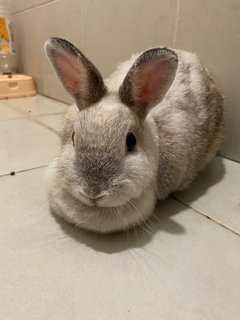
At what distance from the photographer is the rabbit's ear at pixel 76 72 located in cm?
68

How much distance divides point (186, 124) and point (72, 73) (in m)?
0.34

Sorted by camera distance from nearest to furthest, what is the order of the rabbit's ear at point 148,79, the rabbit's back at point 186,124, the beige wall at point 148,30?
the rabbit's ear at point 148,79, the rabbit's back at point 186,124, the beige wall at point 148,30

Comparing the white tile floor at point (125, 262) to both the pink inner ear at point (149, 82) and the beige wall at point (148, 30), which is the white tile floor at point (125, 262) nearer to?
the pink inner ear at point (149, 82)

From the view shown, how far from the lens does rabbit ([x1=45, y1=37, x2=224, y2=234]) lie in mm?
625

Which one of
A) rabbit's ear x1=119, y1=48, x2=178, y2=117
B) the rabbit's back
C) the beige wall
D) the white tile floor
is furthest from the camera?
the beige wall

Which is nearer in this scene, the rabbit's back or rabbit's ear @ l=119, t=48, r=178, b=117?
rabbit's ear @ l=119, t=48, r=178, b=117

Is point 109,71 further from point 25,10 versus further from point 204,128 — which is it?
point 25,10

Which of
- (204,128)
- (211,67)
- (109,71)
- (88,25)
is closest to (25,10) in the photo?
(88,25)

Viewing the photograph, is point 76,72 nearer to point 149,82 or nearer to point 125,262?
point 149,82

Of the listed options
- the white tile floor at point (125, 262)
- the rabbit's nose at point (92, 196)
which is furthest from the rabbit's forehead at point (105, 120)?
the white tile floor at point (125, 262)

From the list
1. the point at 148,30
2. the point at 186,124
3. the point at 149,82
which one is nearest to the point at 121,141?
the point at 149,82

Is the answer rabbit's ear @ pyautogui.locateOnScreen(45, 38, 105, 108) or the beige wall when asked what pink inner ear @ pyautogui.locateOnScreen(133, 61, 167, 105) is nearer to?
rabbit's ear @ pyautogui.locateOnScreen(45, 38, 105, 108)

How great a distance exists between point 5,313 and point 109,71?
1.32 metres

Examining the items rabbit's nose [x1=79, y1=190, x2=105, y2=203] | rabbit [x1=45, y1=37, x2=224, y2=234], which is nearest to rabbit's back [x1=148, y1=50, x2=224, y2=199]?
rabbit [x1=45, y1=37, x2=224, y2=234]
